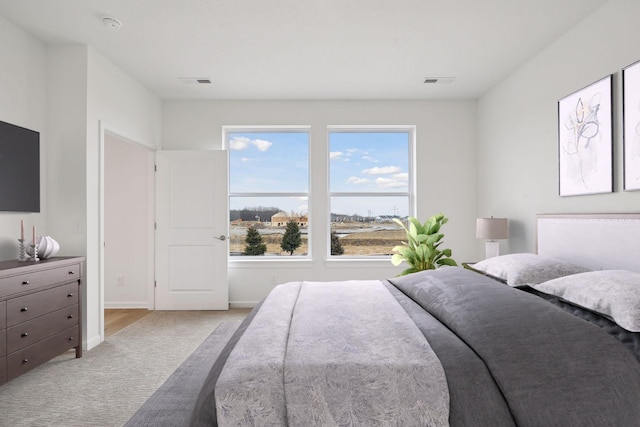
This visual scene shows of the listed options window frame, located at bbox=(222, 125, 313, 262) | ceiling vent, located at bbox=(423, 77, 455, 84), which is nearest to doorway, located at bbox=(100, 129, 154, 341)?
window frame, located at bbox=(222, 125, 313, 262)

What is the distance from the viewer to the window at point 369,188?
16.0ft

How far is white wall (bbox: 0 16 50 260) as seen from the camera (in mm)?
2826

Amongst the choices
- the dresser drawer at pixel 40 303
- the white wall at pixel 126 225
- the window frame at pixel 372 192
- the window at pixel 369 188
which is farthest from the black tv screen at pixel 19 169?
the window at pixel 369 188

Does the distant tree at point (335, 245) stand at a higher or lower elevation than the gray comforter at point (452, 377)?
higher

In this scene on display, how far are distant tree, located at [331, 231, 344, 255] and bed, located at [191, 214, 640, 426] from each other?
3.06 m

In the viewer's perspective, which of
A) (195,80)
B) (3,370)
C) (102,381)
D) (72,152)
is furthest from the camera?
(195,80)

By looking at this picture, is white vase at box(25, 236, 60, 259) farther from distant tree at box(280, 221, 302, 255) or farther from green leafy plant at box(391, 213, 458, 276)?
green leafy plant at box(391, 213, 458, 276)

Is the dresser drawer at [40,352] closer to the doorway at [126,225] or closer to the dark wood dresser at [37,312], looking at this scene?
the dark wood dresser at [37,312]

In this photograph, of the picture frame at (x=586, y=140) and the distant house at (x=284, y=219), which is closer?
the picture frame at (x=586, y=140)

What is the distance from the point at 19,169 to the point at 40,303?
1.02 metres

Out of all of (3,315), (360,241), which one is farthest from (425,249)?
(3,315)

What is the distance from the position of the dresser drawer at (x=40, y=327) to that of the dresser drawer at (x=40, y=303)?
3 centimetres

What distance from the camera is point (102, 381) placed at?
8.57ft

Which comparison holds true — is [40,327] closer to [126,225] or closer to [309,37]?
[126,225]
